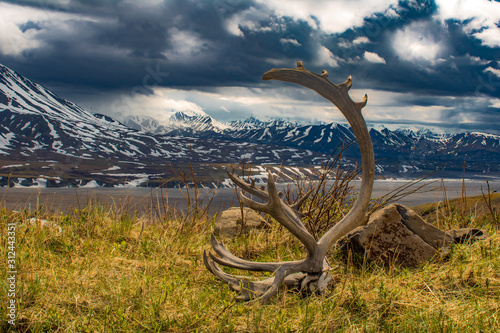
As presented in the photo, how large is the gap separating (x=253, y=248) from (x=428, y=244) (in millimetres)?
2635

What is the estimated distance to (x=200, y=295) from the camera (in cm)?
409

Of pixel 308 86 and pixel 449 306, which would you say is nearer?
pixel 449 306

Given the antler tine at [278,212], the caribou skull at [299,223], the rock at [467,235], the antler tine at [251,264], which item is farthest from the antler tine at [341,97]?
the rock at [467,235]

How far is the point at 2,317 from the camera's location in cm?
344

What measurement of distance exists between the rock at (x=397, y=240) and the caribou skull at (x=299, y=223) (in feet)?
3.11

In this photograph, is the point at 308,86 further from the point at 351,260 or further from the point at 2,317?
the point at 2,317

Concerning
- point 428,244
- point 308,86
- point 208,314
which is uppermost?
point 308,86

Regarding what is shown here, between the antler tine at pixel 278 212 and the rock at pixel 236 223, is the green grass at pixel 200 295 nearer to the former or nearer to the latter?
the antler tine at pixel 278 212

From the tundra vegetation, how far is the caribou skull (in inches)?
0.5

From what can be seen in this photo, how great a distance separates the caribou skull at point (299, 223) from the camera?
396 cm

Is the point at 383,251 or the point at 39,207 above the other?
the point at 39,207

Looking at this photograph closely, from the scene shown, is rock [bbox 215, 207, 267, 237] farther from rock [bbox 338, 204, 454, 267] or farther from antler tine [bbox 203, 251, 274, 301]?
antler tine [bbox 203, 251, 274, 301]

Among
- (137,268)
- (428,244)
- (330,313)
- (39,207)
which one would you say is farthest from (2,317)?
(428,244)

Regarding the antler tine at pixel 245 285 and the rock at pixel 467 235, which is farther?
the rock at pixel 467 235
